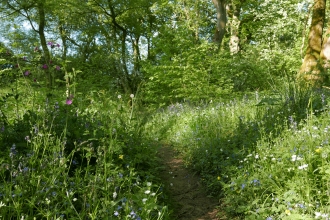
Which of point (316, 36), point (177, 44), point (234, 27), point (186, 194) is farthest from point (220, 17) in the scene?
point (186, 194)

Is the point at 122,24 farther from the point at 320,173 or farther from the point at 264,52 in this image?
the point at 320,173

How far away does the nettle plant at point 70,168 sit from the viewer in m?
2.29

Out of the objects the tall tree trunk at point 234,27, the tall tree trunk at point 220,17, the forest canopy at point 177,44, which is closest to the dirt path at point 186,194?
the forest canopy at point 177,44

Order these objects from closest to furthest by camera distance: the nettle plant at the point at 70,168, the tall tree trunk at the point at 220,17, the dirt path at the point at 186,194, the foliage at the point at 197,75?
the nettle plant at the point at 70,168 → the dirt path at the point at 186,194 → the foliage at the point at 197,75 → the tall tree trunk at the point at 220,17

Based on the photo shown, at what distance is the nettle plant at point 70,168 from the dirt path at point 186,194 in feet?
1.32

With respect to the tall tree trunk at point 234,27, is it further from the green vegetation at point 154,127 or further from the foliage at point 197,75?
the foliage at point 197,75

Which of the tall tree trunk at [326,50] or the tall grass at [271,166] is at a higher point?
the tall tree trunk at [326,50]

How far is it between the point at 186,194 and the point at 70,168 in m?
1.70

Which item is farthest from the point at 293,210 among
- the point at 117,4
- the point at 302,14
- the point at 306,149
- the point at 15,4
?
the point at 15,4

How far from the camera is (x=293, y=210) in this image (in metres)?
2.62

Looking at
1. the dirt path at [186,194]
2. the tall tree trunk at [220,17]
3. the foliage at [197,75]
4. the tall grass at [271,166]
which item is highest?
the tall tree trunk at [220,17]

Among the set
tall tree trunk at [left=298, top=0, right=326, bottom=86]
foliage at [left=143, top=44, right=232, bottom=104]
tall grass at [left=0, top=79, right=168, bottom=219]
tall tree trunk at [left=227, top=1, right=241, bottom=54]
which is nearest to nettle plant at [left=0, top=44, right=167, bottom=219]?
tall grass at [left=0, top=79, right=168, bottom=219]

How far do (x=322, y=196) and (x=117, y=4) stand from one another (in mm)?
17103

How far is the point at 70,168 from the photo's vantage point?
3.41 meters
